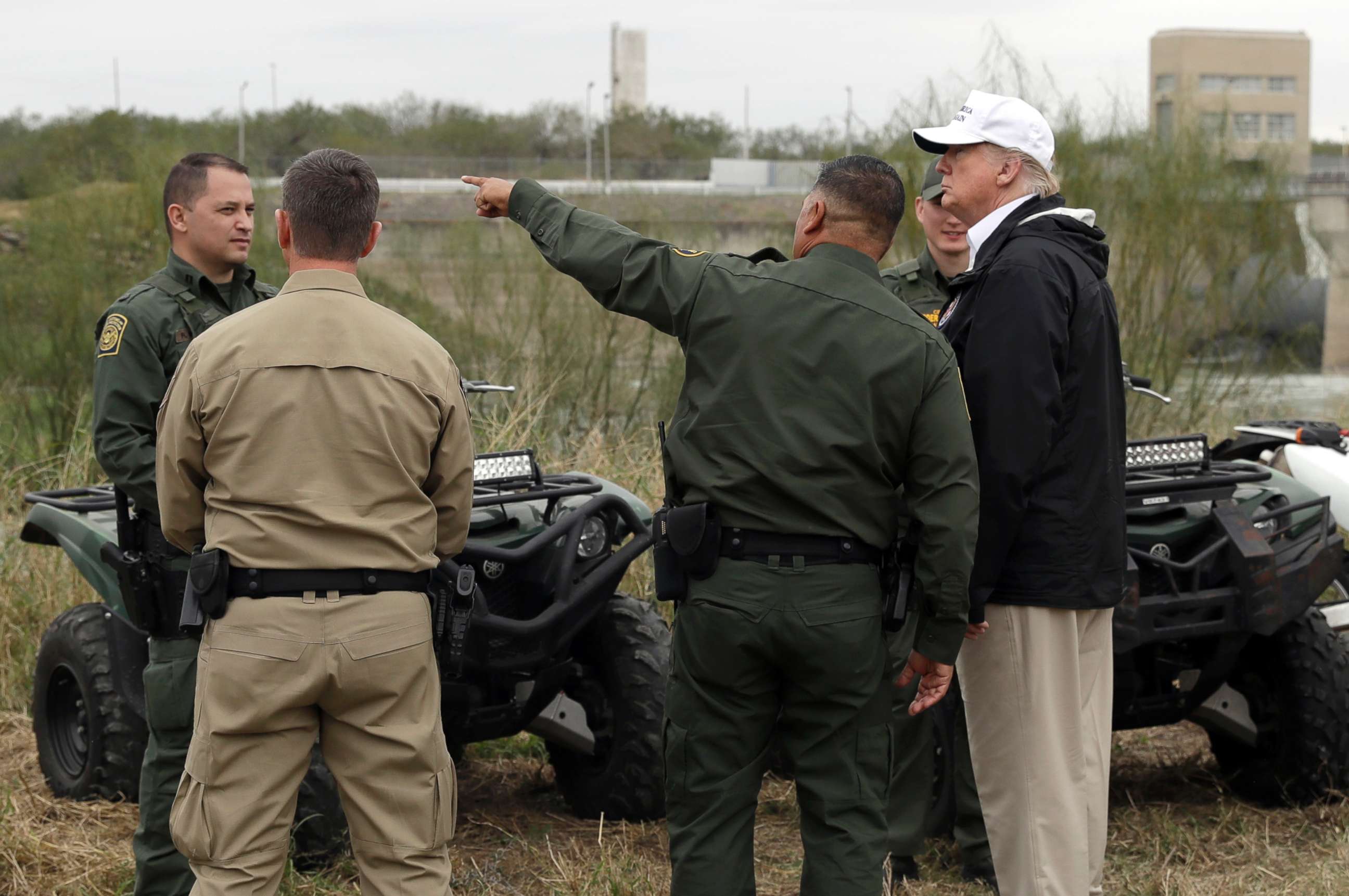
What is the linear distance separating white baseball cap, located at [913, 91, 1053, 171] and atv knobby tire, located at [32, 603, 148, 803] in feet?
8.96

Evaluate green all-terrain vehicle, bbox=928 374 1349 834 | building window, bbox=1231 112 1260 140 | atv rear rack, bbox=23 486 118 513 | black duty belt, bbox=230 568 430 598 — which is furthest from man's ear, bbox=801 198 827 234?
building window, bbox=1231 112 1260 140

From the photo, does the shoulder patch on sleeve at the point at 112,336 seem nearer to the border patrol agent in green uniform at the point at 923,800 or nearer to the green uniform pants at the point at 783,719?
the green uniform pants at the point at 783,719

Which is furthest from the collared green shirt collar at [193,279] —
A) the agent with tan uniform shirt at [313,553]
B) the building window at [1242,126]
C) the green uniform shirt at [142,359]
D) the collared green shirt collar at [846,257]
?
the building window at [1242,126]

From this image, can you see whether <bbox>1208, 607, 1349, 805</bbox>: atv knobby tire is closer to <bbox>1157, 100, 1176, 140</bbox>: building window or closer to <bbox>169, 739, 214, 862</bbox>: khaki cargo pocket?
<bbox>169, 739, 214, 862</bbox>: khaki cargo pocket

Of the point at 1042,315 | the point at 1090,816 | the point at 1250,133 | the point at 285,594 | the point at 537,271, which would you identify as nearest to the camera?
the point at 285,594

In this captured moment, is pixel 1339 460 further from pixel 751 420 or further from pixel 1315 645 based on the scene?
pixel 751 420

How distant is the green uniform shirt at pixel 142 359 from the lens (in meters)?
3.45

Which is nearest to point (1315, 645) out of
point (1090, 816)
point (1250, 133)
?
point (1090, 816)

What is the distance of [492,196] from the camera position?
3145mm

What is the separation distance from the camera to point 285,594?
2689 millimetres

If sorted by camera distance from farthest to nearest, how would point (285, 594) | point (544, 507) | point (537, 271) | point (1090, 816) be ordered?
1. point (537, 271)
2. point (544, 507)
3. point (1090, 816)
4. point (285, 594)

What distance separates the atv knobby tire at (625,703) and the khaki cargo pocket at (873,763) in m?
1.30

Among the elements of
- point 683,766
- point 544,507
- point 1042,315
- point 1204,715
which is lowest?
point 1204,715

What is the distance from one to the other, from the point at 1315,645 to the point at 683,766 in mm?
2281
